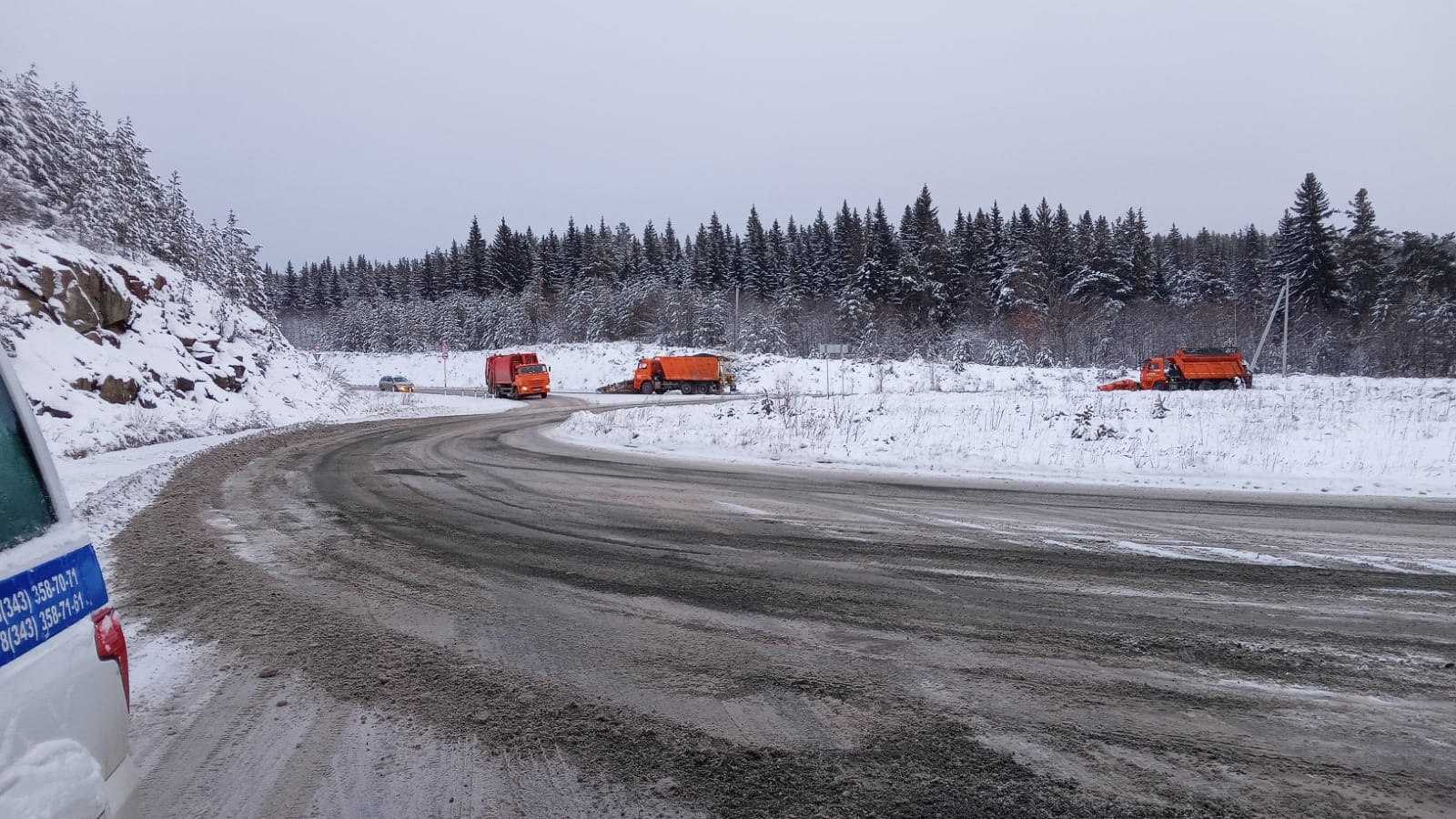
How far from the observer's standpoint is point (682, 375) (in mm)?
44438

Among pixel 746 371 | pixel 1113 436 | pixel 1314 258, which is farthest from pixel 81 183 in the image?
pixel 1314 258

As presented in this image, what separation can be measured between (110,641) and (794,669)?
3.04 metres

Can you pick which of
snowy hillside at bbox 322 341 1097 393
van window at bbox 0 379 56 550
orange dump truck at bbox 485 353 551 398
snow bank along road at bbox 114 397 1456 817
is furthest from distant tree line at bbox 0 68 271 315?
van window at bbox 0 379 56 550

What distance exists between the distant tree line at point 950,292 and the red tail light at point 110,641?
46.4 meters

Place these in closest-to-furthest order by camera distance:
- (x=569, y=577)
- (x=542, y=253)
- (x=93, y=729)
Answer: (x=93, y=729), (x=569, y=577), (x=542, y=253)

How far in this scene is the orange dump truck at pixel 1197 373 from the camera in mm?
29656

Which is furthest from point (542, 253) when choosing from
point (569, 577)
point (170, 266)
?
point (569, 577)

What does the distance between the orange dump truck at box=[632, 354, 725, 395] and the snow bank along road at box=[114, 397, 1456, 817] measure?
36175 millimetres

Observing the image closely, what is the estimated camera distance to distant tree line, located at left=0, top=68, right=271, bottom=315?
21859 mm

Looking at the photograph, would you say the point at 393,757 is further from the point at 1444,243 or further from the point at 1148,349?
the point at 1444,243

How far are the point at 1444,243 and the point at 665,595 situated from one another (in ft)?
233

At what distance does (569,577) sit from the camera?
600 centimetres

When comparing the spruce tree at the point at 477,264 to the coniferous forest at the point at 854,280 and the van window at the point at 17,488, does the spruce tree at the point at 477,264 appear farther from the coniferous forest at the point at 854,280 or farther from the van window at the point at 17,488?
the van window at the point at 17,488

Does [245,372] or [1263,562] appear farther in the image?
[245,372]
